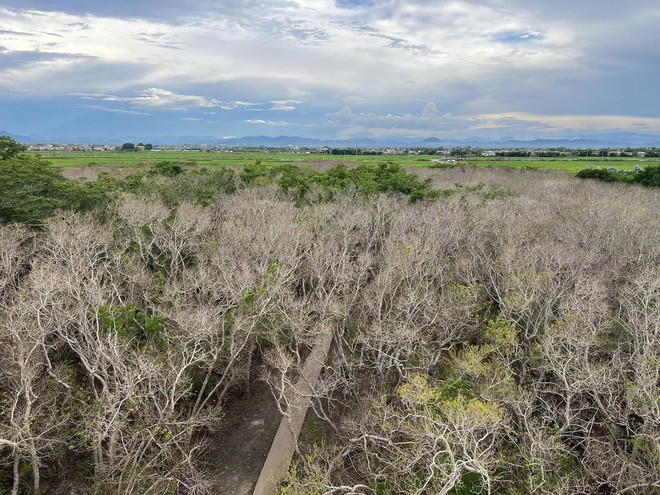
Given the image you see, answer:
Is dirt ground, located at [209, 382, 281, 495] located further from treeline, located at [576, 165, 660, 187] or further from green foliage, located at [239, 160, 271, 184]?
treeline, located at [576, 165, 660, 187]

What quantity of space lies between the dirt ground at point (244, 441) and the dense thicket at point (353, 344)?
839 millimetres

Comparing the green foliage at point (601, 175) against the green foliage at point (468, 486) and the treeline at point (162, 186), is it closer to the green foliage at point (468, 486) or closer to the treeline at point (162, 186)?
the treeline at point (162, 186)

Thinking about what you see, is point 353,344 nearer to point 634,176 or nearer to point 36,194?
point 36,194

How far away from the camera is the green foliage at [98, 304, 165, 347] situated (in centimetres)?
1725

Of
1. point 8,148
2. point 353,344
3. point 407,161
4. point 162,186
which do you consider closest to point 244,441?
point 353,344

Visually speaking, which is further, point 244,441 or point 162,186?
point 162,186

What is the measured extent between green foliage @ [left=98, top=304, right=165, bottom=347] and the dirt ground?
620cm

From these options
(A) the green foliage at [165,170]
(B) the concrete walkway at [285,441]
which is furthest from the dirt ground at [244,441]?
(A) the green foliage at [165,170]

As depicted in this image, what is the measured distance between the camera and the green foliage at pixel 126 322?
17250mm

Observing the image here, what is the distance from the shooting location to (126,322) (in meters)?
18.4

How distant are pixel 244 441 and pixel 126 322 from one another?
817 centimetres

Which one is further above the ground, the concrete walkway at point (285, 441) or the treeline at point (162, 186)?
the treeline at point (162, 186)

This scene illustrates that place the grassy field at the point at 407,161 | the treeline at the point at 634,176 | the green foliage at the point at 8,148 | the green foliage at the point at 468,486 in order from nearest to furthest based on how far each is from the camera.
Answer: the green foliage at the point at 468,486 < the green foliage at the point at 8,148 < the treeline at the point at 634,176 < the grassy field at the point at 407,161

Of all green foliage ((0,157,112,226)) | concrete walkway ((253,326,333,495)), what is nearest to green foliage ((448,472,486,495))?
concrete walkway ((253,326,333,495))
